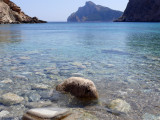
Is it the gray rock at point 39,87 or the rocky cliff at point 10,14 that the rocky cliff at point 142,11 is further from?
the gray rock at point 39,87

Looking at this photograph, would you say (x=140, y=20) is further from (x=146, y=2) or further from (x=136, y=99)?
(x=136, y=99)

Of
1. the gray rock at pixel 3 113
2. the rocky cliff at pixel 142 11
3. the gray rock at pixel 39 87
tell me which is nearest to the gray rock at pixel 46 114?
the gray rock at pixel 3 113

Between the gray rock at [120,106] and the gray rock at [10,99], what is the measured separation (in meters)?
2.63

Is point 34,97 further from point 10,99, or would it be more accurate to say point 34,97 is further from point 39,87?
point 39,87

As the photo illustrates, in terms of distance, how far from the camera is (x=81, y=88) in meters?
5.75

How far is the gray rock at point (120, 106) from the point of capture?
4.87m

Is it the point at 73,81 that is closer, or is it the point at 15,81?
the point at 73,81

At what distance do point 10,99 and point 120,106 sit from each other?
10.4 feet

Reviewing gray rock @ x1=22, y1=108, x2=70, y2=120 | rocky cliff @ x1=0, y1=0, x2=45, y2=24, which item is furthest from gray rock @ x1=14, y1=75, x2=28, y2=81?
rocky cliff @ x1=0, y1=0, x2=45, y2=24

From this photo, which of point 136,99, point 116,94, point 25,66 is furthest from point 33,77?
point 136,99

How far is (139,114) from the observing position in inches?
183

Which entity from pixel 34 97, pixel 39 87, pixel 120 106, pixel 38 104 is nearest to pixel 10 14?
Answer: pixel 39 87

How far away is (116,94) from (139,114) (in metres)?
1.35

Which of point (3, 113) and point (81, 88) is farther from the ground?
point (81, 88)
